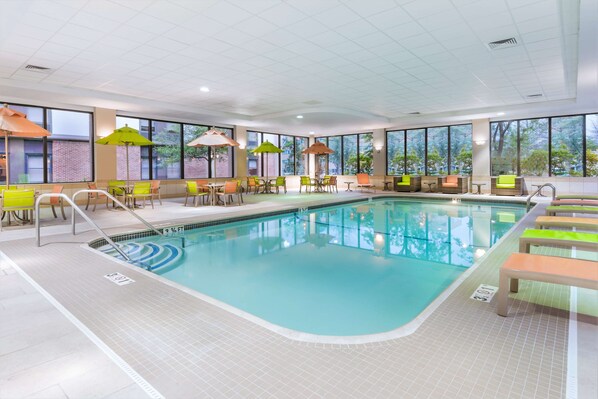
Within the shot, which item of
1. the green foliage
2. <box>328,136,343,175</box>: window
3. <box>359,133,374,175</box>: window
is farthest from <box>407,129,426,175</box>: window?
<box>328,136,343,175</box>: window

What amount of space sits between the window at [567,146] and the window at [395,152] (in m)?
5.61

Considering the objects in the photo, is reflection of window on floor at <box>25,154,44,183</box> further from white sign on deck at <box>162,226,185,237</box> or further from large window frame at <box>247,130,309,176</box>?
large window frame at <box>247,130,309,176</box>

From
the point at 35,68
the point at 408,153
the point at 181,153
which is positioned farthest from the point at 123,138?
the point at 408,153

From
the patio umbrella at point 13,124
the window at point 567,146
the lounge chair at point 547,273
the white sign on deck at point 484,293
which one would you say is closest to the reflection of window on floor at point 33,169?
the patio umbrella at point 13,124

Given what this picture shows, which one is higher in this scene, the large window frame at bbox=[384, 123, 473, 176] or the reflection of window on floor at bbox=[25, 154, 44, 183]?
the large window frame at bbox=[384, 123, 473, 176]

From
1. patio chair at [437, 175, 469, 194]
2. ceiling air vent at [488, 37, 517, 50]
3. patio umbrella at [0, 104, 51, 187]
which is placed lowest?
patio chair at [437, 175, 469, 194]

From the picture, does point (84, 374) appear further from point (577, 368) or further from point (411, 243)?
point (411, 243)

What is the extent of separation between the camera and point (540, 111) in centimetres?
1191

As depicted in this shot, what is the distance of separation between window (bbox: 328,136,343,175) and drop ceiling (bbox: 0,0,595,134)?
26.6ft

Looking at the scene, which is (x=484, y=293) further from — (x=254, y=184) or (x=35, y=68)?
(x=254, y=184)

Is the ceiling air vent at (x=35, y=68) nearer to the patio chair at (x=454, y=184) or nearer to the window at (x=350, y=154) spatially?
the patio chair at (x=454, y=184)

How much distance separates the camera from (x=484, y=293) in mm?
3061

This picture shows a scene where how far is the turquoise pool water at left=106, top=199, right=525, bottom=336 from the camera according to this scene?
3408 millimetres

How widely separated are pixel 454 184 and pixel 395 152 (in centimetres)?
345
